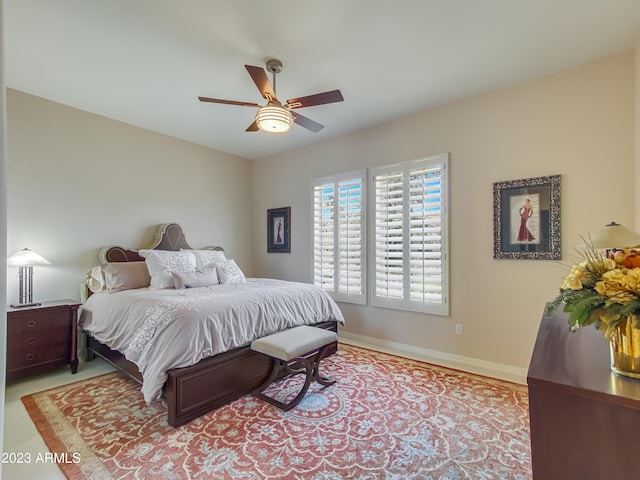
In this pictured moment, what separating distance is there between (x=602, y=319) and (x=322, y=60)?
266 cm

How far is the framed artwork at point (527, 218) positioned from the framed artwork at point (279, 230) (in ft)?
9.92

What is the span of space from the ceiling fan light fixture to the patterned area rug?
7.69 feet

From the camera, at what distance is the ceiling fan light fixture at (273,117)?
8.20 ft

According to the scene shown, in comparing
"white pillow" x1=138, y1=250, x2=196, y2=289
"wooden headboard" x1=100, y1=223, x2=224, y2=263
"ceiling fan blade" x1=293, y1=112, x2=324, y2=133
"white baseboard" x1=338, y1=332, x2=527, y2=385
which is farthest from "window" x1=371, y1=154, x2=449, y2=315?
"wooden headboard" x1=100, y1=223, x2=224, y2=263

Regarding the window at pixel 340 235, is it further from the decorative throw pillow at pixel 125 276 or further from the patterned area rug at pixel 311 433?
the decorative throw pillow at pixel 125 276

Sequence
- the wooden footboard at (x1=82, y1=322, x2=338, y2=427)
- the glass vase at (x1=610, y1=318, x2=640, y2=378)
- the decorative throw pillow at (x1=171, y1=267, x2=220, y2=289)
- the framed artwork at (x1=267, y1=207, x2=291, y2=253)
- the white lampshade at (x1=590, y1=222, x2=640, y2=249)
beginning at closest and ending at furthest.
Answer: the glass vase at (x1=610, y1=318, x2=640, y2=378), the white lampshade at (x1=590, y1=222, x2=640, y2=249), the wooden footboard at (x1=82, y1=322, x2=338, y2=427), the decorative throw pillow at (x1=171, y1=267, x2=220, y2=289), the framed artwork at (x1=267, y1=207, x2=291, y2=253)

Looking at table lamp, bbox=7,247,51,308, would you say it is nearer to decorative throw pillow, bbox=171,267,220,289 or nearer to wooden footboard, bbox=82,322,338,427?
wooden footboard, bbox=82,322,338,427

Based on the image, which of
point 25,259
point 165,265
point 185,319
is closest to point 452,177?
point 185,319

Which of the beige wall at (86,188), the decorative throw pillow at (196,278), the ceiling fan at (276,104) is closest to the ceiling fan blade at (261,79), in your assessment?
the ceiling fan at (276,104)

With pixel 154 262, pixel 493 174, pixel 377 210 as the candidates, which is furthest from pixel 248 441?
pixel 493 174

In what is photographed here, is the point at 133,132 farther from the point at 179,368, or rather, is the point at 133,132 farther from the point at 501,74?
the point at 501,74

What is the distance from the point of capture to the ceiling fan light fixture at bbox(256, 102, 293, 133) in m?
2.50

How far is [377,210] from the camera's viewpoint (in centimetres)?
406

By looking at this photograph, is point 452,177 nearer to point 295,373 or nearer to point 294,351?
point 294,351
